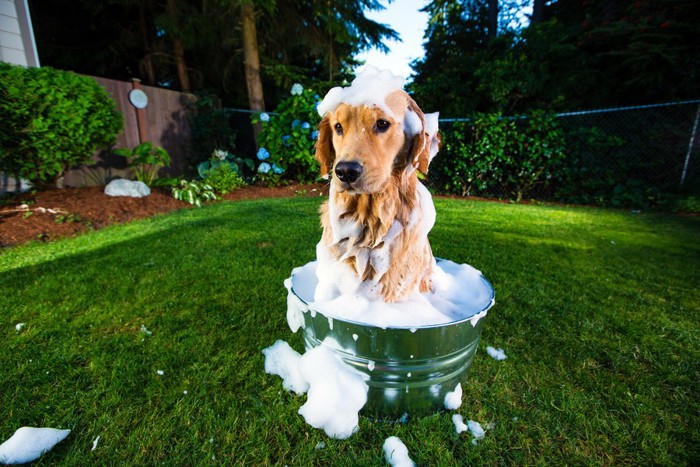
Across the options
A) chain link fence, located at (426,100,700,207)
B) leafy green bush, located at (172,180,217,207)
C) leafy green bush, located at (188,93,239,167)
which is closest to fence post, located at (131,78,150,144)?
leafy green bush, located at (188,93,239,167)

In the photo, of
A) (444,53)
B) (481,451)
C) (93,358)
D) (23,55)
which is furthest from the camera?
(444,53)

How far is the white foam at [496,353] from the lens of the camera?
1801mm

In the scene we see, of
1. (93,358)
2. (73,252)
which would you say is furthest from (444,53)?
(93,358)

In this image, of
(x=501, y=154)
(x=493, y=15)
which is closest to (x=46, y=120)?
(x=501, y=154)

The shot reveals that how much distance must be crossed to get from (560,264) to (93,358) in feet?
12.4

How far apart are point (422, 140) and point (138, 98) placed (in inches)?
304

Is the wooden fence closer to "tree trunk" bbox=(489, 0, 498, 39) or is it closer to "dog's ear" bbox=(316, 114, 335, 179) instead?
"dog's ear" bbox=(316, 114, 335, 179)

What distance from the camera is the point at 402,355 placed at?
115cm

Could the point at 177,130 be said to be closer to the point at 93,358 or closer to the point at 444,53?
the point at 93,358

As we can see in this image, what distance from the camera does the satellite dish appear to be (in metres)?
6.77

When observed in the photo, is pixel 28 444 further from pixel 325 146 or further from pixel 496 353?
pixel 496 353

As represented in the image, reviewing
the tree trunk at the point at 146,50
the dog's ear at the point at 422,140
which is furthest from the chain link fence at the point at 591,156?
the tree trunk at the point at 146,50

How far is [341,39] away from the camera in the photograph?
759 cm

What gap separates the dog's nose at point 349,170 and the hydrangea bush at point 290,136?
582 cm
